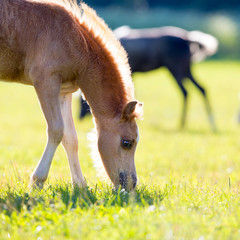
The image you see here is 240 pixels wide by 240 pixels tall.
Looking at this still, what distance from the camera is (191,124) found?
42.8 ft

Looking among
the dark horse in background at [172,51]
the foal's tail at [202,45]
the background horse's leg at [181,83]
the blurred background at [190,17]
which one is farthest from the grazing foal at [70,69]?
the blurred background at [190,17]

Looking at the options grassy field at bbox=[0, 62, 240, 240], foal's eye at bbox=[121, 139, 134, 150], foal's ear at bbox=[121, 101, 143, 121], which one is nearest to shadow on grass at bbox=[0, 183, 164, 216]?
grassy field at bbox=[0, 62, 240, 240]

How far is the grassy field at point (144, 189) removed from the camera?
3.51m

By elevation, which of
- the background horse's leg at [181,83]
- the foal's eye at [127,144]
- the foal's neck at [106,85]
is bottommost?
the background horse's leg at [181,83]

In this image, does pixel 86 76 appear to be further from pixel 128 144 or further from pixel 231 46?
pixel 231 46

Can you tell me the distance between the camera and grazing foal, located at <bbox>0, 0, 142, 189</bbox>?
5.00 meters

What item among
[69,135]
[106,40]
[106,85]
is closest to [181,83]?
[69,135]

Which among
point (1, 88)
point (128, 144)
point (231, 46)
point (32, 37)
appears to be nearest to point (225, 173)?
point (128, 144)

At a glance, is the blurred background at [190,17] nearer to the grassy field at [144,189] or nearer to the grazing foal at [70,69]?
the grassy field at [144,189]

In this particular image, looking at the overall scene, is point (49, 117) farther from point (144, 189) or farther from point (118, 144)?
point (144, 189)

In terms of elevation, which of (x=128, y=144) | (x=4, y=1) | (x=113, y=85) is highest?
(x=4, y=1)

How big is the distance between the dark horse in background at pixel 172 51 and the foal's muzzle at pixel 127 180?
24.2ft

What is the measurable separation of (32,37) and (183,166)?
3770 millimetres

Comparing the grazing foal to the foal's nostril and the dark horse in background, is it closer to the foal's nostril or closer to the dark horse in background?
the foal's nostril
